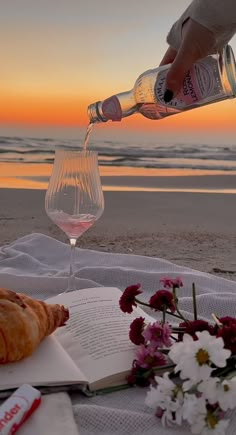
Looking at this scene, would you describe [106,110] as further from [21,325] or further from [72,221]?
[21,325]

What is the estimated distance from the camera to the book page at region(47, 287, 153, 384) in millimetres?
919

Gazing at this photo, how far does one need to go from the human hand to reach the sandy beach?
107 centimetres

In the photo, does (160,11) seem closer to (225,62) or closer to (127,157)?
(127,157)

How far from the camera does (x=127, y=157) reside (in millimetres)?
8031

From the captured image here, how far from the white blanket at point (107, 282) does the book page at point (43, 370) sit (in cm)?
4

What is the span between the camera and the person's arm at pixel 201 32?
138 centimetres

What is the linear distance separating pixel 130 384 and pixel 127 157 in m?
7.18

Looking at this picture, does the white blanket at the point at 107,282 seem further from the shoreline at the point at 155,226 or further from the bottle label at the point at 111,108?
the shoreline at the point at 155,226

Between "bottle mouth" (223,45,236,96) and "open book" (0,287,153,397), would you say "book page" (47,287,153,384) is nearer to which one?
"open book" (0,287,153,397)

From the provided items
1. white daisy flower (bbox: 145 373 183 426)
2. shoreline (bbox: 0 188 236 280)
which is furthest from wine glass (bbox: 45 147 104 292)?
shoreline (bbox: 0 188 236 280)

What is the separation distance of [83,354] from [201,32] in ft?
2.52

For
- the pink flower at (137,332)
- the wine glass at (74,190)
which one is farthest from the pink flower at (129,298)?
the wine glass at (74,190)

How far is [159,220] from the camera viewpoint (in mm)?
4586

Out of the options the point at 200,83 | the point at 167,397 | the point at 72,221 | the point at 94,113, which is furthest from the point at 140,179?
the point at 167,397
